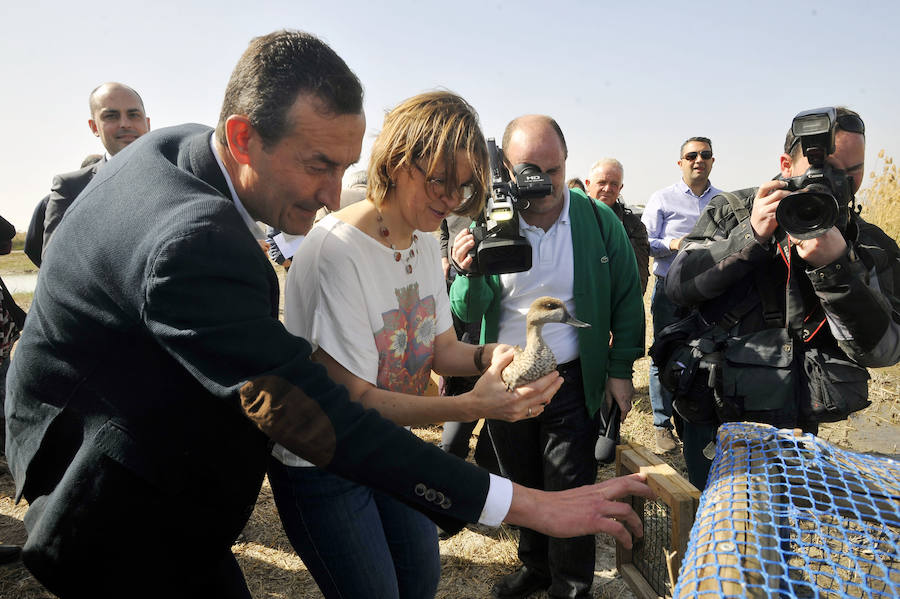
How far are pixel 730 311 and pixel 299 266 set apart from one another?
6.63ft

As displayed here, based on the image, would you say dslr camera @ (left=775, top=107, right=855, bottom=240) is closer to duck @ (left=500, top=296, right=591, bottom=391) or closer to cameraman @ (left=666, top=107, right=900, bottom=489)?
cameraman @ (left=666, top=107, right=900, bottom=489)

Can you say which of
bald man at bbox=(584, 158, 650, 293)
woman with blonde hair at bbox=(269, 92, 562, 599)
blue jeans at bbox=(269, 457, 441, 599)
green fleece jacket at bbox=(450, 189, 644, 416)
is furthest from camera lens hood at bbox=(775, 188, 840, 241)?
bald man at bbox=(584, 158, 650, 293)

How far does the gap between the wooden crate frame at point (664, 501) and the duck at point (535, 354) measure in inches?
17.1

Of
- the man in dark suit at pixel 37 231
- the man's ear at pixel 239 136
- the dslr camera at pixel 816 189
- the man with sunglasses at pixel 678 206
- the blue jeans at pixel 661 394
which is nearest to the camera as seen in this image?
the man's ear at pixel 239 136

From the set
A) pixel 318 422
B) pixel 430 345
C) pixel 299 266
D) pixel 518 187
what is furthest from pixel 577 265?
pixel 318 422

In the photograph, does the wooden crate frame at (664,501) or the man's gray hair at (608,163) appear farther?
the man's gray hair at (608,163)

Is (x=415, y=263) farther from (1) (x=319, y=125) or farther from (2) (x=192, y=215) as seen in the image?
(2) (x=192, y=215)

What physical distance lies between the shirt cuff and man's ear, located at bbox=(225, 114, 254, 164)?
1.16m

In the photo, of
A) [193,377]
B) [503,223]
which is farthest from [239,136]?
[503,223]

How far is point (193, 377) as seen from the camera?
1344mm

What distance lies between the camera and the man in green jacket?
2.81m

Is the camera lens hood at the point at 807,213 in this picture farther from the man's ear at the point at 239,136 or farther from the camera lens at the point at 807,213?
the man's ear at the point at 239,136

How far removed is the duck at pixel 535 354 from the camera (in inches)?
78.7

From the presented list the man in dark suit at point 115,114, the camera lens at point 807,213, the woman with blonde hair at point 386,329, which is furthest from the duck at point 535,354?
the man in dark suit at point 115,114
